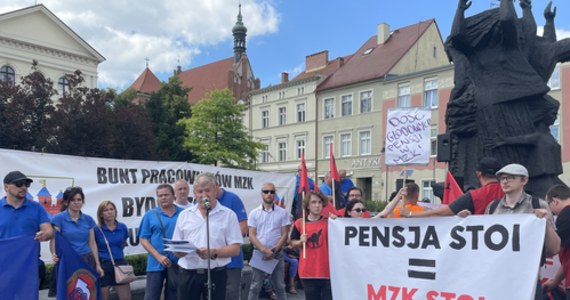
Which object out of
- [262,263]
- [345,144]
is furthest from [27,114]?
[345,144]

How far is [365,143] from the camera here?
4378 cm

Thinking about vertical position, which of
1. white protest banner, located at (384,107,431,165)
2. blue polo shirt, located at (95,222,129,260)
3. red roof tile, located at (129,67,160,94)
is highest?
red roof tile, located at (129,67,160,94)

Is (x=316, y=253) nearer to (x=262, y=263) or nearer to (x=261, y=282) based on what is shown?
(x=262, y=263)

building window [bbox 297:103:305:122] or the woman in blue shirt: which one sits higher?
building window [bbox 297:103:305:122]

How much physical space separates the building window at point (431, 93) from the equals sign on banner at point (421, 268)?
35.3 metres

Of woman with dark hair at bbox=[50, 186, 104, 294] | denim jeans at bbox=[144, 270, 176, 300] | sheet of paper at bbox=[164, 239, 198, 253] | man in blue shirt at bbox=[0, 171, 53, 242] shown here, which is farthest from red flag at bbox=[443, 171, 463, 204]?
man in blue shirt at bbox=[0, 171, 53, 242]

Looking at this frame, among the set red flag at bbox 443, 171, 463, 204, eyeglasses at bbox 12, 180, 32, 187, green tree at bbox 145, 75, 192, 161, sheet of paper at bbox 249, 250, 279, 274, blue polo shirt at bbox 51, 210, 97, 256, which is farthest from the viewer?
green tree at bbox 145, 75, 192, 161

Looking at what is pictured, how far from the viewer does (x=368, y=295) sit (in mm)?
5000

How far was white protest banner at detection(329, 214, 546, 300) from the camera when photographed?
13.5ft

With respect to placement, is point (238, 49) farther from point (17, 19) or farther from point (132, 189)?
point (132, 189)

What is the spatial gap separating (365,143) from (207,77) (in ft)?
142

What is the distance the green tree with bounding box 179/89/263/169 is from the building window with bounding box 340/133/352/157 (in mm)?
7225

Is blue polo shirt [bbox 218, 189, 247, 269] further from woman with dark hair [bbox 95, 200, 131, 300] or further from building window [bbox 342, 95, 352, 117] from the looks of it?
building window [bbox 342, 95, 352, 117]

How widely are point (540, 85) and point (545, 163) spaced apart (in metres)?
0.94
